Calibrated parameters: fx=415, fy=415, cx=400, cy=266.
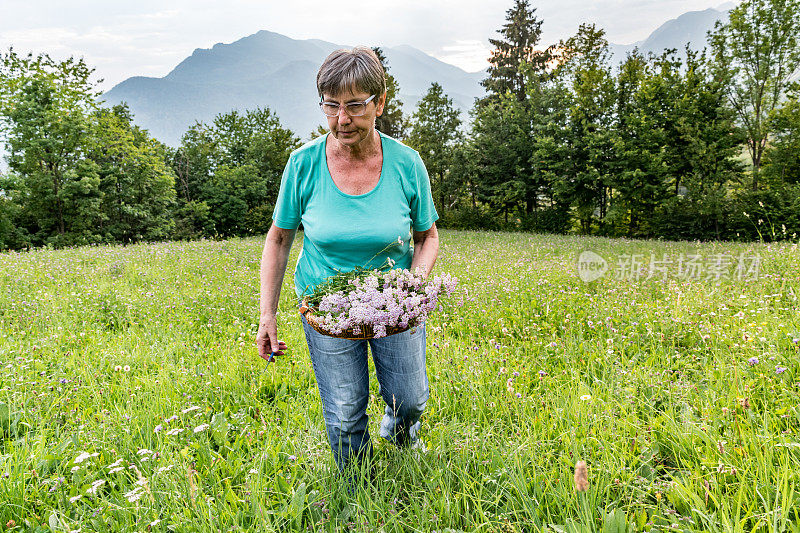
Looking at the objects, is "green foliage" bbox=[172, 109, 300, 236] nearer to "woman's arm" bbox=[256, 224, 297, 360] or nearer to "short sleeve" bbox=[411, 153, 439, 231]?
"woman's arm" bbox=[256, 224, 297, 360]

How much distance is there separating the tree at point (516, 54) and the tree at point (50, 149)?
95.7ft

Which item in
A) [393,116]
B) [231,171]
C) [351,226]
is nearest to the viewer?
[351,226]

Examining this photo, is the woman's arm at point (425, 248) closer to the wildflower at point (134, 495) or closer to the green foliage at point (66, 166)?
the wildflower at point (134, 495)

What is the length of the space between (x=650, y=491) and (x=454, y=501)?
104 centimetres

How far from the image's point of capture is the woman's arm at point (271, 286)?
231 centimetres

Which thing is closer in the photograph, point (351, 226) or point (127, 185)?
point (351, 226)

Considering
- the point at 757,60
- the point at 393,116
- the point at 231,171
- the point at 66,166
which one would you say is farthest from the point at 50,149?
the point at 757,60

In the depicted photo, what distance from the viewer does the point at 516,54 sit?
31.6m

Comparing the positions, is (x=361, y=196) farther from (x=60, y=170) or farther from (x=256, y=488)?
(x=60, y=170)

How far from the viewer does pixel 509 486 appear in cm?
226

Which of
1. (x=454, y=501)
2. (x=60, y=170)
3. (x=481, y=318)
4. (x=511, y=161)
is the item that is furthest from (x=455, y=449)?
(x=60, y=170)

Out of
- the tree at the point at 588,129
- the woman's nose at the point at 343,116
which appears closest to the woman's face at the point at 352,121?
the woman's nose at the point at 343,116

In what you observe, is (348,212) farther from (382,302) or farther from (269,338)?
(269,338)

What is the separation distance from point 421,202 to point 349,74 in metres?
0.79
